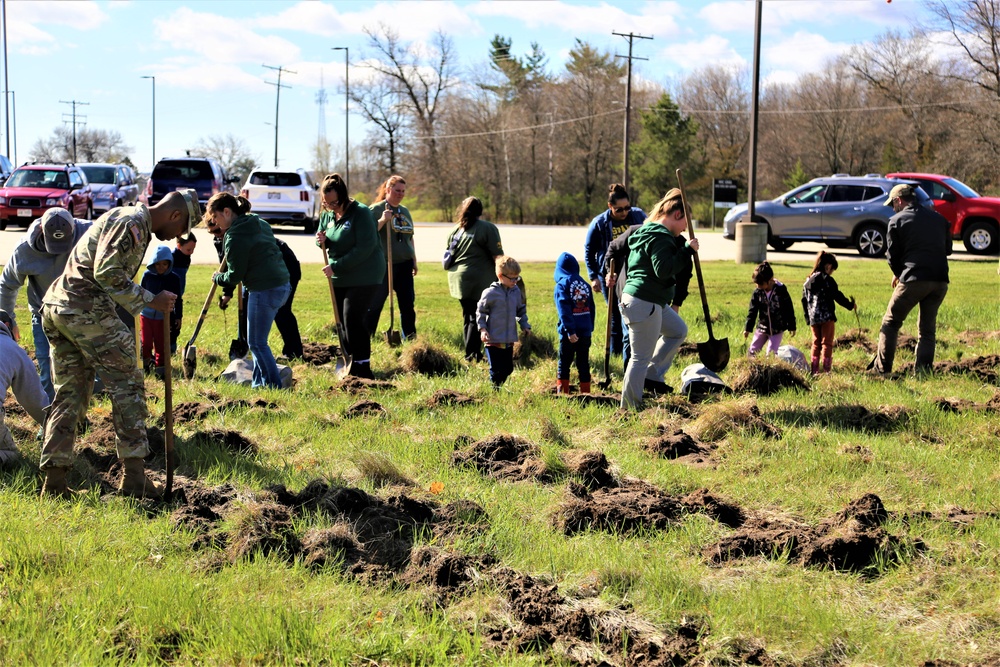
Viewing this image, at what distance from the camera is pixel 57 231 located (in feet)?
25.0

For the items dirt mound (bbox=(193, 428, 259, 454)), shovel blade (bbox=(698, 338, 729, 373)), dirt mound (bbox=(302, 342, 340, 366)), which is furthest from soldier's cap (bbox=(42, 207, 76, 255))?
shovel blade (bbox=(698, 338, 729, 373))

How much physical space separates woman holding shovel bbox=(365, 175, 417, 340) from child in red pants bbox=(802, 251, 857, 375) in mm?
4089

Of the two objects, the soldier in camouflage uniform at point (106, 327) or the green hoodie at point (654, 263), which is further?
the green hoodie at point (654, 263)

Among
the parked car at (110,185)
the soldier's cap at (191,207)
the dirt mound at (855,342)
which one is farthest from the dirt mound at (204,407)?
the parked car at (110,185)

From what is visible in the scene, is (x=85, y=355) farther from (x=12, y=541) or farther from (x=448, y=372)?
(x=448, y=372)

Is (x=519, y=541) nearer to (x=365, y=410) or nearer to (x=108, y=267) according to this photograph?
(x=108, y=267)

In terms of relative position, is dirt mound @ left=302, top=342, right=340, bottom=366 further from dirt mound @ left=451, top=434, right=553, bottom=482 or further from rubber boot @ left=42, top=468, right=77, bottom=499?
rubber boot @ left=42, top=468, right=77, bottom=499

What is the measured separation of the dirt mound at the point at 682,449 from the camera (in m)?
7.27

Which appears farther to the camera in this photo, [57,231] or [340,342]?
[340,342]

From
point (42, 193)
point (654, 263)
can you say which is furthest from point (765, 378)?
point (42, 193)

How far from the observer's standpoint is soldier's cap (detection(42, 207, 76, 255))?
24.9 feet

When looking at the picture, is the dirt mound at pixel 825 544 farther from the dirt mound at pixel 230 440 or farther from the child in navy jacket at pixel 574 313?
the child in navy jacket at pixel 574 313

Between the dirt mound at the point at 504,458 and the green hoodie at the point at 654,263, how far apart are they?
180 cm

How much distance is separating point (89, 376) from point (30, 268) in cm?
218
